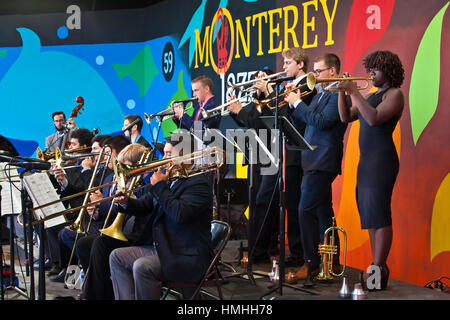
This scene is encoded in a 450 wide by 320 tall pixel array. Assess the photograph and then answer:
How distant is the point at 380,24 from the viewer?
528 cm

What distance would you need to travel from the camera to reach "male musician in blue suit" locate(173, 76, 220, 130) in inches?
214

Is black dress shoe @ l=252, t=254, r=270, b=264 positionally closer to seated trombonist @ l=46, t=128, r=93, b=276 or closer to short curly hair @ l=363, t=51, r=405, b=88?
seated trombonist @ l=46, t=128, r=93, b=276

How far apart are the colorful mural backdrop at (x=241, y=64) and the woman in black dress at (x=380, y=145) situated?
2.82 ft

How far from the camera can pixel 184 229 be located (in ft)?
11.6

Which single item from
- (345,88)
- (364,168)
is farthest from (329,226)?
(345,88)

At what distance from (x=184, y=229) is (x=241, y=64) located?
14.6ft

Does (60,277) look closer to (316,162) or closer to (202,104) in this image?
(202,104)

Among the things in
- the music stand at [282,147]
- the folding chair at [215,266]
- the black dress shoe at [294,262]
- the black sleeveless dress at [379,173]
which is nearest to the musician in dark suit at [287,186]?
the black dress shoe at [294,262]

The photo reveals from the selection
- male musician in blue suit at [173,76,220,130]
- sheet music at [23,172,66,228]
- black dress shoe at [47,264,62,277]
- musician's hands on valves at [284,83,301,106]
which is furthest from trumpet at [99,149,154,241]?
black dress shoe at [47,264,62,277]

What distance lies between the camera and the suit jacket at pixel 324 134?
14.3 feet

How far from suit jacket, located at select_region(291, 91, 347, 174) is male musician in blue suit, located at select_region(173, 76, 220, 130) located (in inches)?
46.9

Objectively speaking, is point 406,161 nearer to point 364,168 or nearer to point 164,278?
point 364,168

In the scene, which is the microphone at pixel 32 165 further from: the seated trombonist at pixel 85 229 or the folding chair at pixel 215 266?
the folding chair at pixel 215 266

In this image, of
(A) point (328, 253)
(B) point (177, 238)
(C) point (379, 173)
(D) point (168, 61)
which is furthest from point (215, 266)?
(D) point (168, 61)
